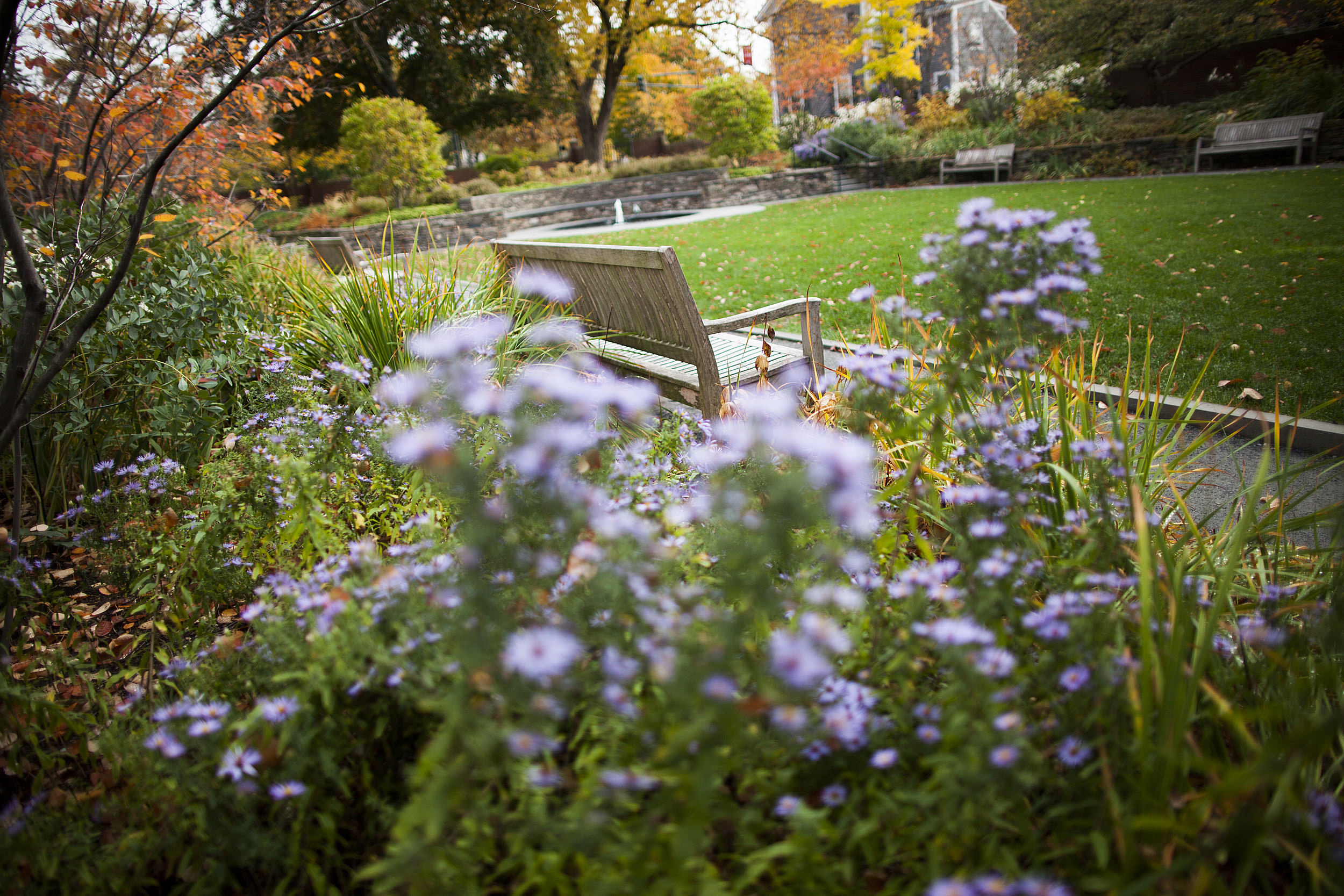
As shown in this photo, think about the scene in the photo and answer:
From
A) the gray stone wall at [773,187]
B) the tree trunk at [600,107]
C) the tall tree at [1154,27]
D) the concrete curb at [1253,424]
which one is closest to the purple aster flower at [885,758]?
the concrete curb at [1253,424]

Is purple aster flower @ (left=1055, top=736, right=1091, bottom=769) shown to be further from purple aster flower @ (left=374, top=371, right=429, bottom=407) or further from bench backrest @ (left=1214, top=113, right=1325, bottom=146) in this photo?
bench backrest @ (left=1214, top=113, right=1325, bottom=146)

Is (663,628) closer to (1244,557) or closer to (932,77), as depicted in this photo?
(1244,557)

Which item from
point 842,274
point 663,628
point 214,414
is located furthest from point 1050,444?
point 842,274

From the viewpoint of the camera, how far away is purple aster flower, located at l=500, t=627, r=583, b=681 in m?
0.83

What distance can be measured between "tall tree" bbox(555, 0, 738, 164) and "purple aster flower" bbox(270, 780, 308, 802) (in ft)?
65.7

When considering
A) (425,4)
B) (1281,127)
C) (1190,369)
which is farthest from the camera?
(425,4)

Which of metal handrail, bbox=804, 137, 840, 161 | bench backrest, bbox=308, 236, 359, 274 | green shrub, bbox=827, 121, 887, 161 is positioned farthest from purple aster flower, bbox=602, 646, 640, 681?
metal handrail, bbox=804, 137, 840, 161

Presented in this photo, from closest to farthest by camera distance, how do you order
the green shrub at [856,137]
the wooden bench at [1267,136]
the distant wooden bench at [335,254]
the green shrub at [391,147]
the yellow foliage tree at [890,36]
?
the distant wooden bench at [335,254] < the wooden bench at [1267,136] < the green shrub at [391,147] < the green shrub at [856,137] < the yellow foliage tree at [890,36]

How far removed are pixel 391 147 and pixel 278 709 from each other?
49.4 ft

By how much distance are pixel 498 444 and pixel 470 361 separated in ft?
1.83

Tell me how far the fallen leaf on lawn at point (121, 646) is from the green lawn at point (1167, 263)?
243cm

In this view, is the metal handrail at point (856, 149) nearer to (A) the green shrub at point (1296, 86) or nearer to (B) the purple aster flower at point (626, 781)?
(A) the green shrub at point (1296, 86)

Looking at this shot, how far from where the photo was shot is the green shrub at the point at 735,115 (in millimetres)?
17641

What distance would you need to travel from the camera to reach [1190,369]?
3809mm
